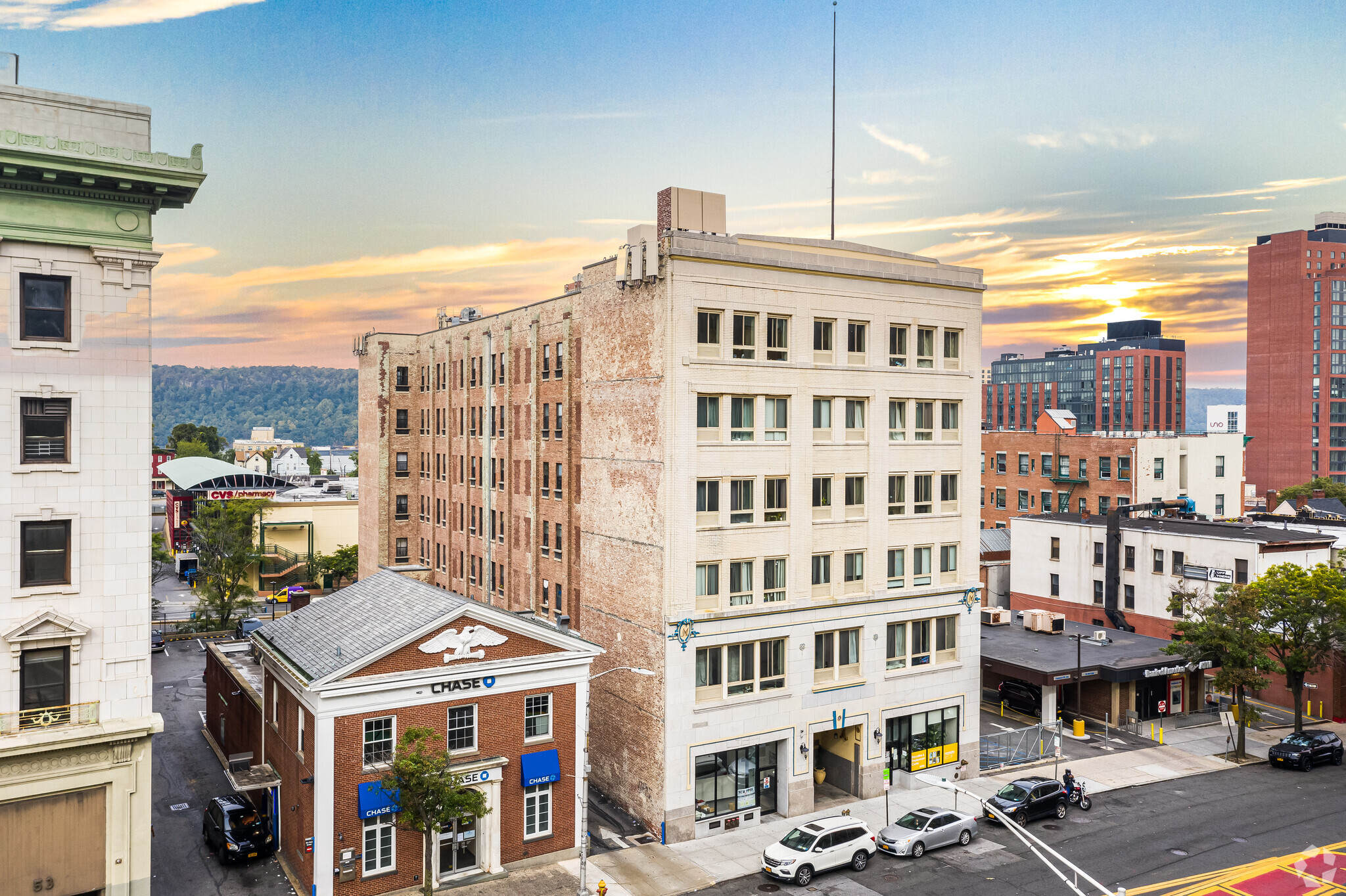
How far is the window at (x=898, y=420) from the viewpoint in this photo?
4456 cm

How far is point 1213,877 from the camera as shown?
34.0 meters

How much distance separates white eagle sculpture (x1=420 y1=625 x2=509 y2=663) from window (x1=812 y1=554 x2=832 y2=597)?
14665 millimetres

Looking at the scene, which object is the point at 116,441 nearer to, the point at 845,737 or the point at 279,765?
the point at 279,765

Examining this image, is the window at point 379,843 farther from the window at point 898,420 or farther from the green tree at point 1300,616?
the green tree at point 1300,616

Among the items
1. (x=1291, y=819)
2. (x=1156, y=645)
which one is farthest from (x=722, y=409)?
(x=1156, y=645)

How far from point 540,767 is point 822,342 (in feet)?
72.2

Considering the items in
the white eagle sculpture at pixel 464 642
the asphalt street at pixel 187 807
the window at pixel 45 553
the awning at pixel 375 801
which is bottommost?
the asphalt street at pixel 187 807

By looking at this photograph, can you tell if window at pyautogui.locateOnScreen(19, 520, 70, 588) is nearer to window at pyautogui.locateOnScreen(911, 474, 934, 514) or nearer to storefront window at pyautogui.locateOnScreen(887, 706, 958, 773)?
storefront window at pyautogui.locateOnScreen(887, 706, 958, 773)

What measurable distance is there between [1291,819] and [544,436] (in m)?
41.0

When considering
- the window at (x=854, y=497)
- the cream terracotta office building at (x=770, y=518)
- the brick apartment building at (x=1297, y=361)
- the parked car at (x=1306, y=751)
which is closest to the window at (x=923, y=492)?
the cream terracotta office building at (x=770, y=518)

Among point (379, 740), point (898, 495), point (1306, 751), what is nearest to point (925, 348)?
point (898, 495)

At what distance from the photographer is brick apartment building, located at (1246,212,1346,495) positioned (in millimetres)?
166500

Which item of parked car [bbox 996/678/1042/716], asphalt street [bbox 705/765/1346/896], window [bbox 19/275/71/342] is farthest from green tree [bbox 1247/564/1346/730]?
window [bbox 19/275/71/342]

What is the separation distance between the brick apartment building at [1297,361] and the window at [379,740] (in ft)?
591
